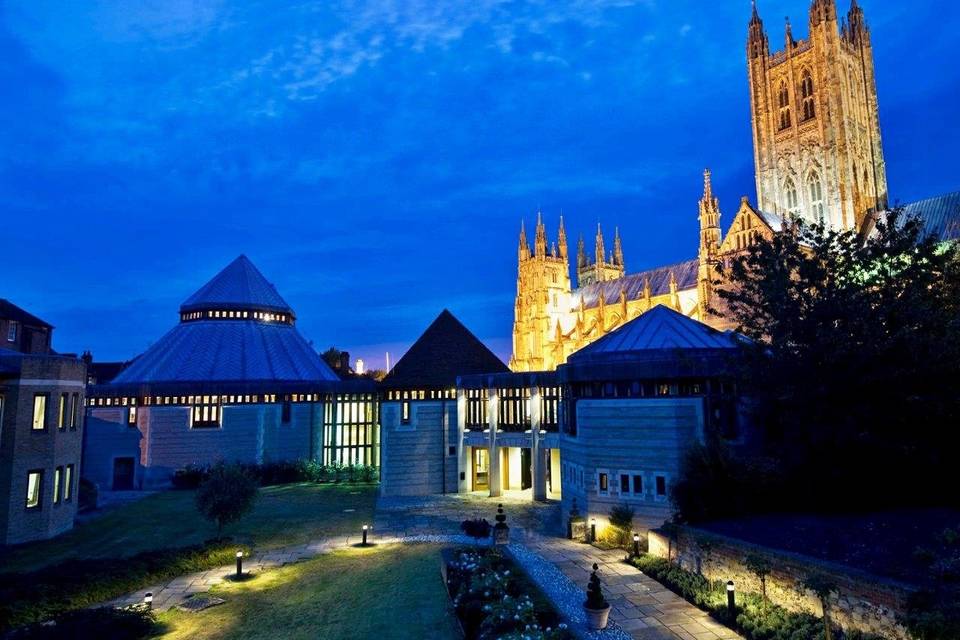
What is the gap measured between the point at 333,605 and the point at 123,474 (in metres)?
36.0

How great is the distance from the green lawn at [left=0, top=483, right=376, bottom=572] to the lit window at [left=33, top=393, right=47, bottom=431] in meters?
5.45

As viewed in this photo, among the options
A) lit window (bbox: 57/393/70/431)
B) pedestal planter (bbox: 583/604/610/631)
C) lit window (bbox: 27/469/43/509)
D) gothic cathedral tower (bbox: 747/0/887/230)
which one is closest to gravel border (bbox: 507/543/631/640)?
pedestal planter (bbox: 583/604/610/631)

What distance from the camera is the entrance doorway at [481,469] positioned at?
138ft

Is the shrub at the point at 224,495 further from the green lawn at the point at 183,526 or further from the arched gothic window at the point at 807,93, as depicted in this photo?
the arched gothic window at the point at 807,93

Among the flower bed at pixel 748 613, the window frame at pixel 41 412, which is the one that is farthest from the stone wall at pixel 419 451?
the flower bed at pixel 748 613

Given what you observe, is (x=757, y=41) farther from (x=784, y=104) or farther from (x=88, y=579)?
(x=88, y=579)

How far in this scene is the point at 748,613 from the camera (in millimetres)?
15094

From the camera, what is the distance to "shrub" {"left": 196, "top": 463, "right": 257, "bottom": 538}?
2414cm

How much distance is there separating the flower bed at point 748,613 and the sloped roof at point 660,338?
A: 9.78m

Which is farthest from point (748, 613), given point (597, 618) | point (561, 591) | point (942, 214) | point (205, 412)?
point (942, 214)

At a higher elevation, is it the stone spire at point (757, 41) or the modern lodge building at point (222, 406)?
the stone spire at point (757, 41)

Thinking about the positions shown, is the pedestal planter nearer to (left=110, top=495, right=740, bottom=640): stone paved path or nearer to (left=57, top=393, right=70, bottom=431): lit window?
(left=110, top=495, right=740, bottom=640): stone paved path

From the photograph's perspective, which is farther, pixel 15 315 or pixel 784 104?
pixel 784 104

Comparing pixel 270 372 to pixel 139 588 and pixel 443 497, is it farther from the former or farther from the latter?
pixel 139 588
